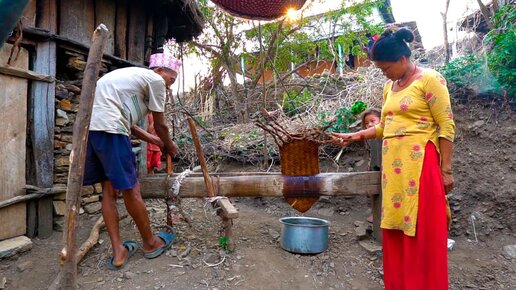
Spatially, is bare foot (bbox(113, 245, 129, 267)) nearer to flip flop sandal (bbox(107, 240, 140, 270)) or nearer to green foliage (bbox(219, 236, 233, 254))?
flip flop sandal (bbox(107, 240, 140, 270))

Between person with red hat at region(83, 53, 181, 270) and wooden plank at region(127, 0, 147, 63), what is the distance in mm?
2196

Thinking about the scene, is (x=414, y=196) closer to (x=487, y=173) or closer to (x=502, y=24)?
(x=487, y=173)

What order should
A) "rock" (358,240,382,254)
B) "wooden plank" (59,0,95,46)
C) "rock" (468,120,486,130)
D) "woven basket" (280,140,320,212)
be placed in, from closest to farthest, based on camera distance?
1. "woven basket" (280,140,320,212)
2. "rock" (358,240,382,254)
3. "wooden plank" (59,0,95,46)
4. "rock" (468,120,486,130)

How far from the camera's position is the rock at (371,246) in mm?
3146

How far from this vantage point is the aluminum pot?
3027mm

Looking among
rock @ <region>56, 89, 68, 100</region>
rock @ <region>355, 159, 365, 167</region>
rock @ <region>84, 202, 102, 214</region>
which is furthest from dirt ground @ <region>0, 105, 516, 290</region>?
rock @ <region>56, 89, 68, 100</region>

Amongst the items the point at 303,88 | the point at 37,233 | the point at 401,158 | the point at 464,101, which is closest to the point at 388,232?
the point at 401,158

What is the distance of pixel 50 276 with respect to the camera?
2691 millimetres

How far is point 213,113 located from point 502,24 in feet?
18.9

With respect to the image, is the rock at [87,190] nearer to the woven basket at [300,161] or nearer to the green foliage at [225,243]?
the green foliage at [225,243]

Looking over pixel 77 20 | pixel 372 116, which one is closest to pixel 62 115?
pixel 77 20

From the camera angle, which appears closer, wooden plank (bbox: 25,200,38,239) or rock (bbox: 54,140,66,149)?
wooden plank (bbox: 25,200,38,239)

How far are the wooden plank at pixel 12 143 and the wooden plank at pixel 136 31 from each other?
1.58 meters

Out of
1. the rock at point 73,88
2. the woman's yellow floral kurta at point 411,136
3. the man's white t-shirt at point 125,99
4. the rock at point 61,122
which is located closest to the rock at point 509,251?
the woman's yellow floral kurta at point 411,136
